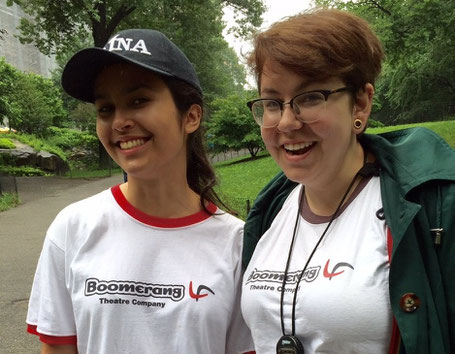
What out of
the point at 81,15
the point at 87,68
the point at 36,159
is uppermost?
the point at 81,15

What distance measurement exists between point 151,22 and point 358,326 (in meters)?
22.6

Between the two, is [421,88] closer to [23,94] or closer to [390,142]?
[23,94]

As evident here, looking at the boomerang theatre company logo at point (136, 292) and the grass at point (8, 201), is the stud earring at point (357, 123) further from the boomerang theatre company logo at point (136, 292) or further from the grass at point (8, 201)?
the grass at point (8, 201)

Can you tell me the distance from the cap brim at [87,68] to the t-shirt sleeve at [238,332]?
3.13ft

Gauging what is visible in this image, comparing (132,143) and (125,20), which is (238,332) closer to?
(132,143)

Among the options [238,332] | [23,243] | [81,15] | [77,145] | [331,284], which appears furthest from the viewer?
[77,145]

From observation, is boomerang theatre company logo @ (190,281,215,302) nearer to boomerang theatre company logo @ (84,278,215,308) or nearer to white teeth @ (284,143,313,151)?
boomerang theatre company logo @ (84,278,215,308)

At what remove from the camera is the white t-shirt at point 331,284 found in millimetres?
1520

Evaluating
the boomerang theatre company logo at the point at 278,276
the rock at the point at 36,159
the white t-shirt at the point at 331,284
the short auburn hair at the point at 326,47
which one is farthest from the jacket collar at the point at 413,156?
the rock at the point at 36,159

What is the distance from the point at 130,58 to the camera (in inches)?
70.8

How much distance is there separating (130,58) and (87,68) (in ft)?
0.74

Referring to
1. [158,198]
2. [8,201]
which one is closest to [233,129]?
[8,201]

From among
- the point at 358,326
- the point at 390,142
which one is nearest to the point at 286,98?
the point at 390,142

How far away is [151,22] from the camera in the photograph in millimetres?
22203
